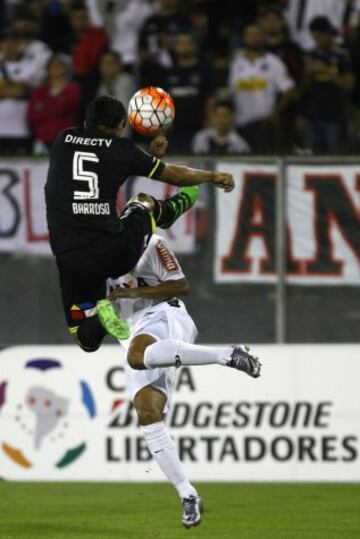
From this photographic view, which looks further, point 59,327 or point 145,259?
point 59,327

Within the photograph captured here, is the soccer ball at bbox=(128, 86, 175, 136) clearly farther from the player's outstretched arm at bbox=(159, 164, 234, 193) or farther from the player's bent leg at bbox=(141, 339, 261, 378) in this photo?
the player's bent leg at bbox=(141, 339, 261, 378)

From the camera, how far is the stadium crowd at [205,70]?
16.1 m

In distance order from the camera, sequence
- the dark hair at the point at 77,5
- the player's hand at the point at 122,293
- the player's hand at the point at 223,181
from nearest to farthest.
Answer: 1. the player's hand at the point at 223,181
2. the player's hand at the point at 122,293
3. the dark hair at the point at 77,5

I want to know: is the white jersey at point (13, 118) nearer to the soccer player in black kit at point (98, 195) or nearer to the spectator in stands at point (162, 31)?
the spectator in stands at point (162, 31)

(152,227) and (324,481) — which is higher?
(152,227)

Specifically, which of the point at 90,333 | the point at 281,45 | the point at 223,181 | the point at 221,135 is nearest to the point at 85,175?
the point at 223,181

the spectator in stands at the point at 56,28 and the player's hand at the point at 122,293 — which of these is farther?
the spectator in stands at the point at 56,28

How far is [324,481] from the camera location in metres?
13.8

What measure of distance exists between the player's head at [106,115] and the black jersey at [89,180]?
7 centimetres

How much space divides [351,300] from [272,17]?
406 centimetres

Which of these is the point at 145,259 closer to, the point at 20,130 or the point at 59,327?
the point at 59,327

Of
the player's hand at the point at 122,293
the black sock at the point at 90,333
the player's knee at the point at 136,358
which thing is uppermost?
the player's hand at the point at 122,293
